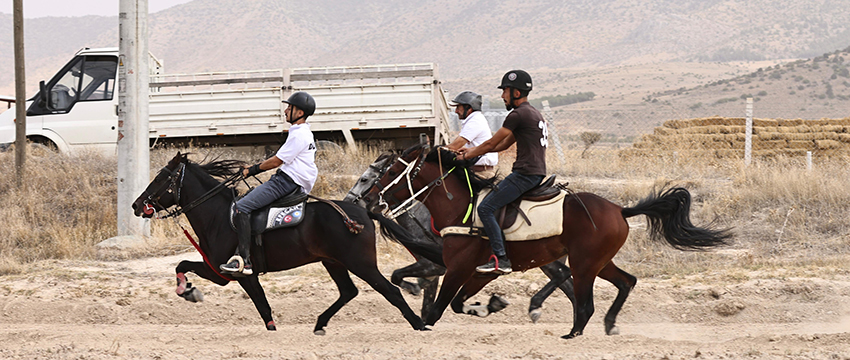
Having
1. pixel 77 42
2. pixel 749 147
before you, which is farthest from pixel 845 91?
pixel 77 42

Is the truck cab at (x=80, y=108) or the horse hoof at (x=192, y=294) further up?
→ the truck cab at (x=80, y=108)

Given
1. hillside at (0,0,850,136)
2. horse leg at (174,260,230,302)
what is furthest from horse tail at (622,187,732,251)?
hillside at (0,0,850,136)

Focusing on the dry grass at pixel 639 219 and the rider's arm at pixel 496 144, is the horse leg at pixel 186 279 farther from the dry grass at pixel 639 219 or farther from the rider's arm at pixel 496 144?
the dry grass at pixel 639 219

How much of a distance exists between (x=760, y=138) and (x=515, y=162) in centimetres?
1348

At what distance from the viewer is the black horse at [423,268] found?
7961mm

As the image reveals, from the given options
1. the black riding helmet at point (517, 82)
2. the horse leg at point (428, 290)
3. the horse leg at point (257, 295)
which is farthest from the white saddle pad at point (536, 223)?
the horse leg at point (257, 295)

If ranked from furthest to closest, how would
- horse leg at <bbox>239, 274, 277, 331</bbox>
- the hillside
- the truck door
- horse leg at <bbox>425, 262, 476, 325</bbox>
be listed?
the hillside
the truck door
horse leg at <bbox>239, 274, 277, 331</bbox>
horse leg at <bbox>425, 262, 476, 325</bbox>

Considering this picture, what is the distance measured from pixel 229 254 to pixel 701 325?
17.6ft

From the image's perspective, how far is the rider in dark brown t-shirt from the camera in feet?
23.6

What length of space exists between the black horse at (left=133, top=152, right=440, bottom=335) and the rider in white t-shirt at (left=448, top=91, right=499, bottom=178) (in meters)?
1.34

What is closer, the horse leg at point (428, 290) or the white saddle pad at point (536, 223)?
the white saddle pad at point (536, 223)

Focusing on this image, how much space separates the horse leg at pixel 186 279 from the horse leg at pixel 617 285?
3.81 metres

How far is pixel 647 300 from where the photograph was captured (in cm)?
969

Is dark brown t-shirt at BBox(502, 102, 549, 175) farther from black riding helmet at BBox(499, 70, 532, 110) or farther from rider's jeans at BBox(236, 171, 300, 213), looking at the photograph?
rider's jeans at BBox(236, 171, 300, 213)
